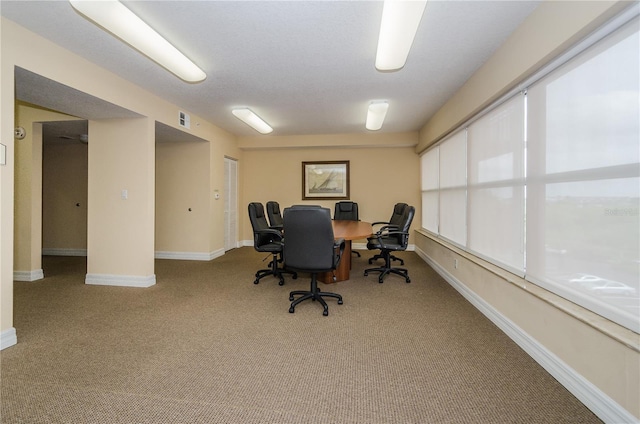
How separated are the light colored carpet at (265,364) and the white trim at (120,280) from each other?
429mm

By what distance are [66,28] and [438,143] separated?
5.03m

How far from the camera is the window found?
149 centimetres

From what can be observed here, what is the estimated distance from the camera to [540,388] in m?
1.72

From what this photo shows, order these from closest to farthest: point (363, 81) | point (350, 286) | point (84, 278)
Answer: point (363, 81) → point (350, 286) → point (84, 278)

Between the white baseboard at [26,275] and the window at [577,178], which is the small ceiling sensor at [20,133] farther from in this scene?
the window at [577,178]

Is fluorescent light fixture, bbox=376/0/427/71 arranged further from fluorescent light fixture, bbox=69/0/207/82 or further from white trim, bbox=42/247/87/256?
white trim, bbox=42/247/87/256

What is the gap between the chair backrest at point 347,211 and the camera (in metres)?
5.93

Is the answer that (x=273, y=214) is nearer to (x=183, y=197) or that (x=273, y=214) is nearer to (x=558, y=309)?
(x=183, y=197)

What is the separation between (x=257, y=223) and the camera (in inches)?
→ 156

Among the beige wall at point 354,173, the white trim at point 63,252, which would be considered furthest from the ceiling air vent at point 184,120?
the white trim at point 63,252

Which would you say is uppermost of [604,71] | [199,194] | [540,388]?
[604,71]

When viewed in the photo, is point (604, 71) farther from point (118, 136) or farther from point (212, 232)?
point (212, 232)

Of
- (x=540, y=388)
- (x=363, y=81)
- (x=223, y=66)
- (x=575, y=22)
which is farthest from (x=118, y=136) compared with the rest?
(x=540, y=388)

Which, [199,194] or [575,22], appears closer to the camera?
[575,22]
